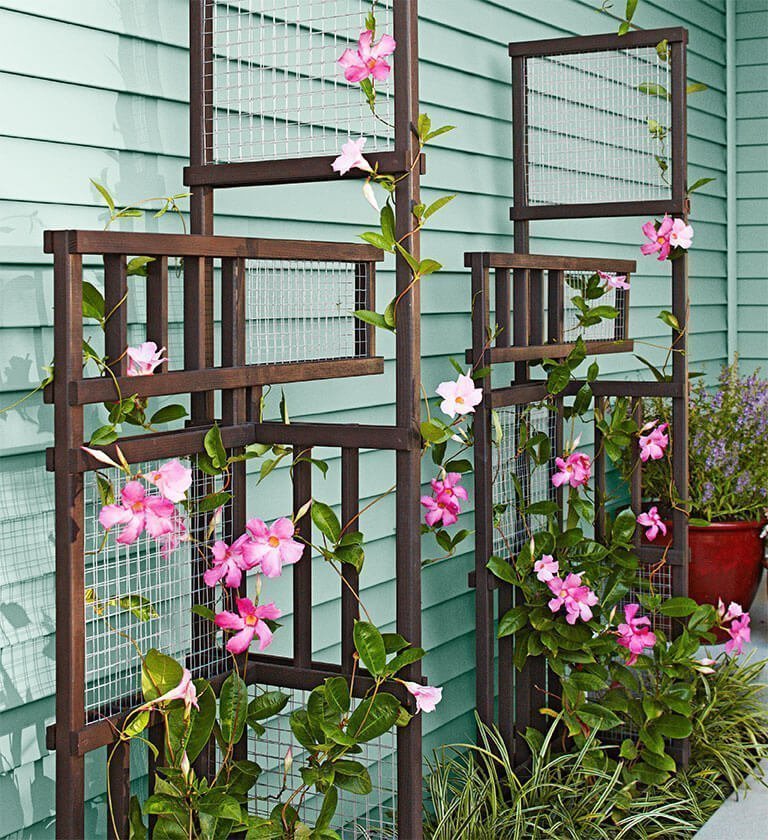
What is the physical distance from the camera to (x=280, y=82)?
2150 millimetres

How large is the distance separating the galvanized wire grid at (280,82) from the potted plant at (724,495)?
1.63 meters

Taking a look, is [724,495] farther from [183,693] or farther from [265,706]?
[183,693]

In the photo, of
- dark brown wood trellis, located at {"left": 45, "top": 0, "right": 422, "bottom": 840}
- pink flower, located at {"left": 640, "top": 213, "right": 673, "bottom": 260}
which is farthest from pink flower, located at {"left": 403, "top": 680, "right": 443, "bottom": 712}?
pink flower, located at {"left": 640, "top": 213, "right": 673, "bottom": 260}

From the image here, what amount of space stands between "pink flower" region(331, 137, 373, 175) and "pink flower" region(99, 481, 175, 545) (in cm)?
61

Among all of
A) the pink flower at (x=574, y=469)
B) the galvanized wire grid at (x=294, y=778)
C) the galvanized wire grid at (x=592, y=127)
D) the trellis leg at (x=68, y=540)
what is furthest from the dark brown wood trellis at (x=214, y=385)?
the galvanized wire grid at (x=592, y=127)

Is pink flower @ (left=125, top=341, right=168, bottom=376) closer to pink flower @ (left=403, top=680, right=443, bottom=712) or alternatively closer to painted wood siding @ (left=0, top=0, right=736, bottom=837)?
painted wood siding @ (left=0, top=0, right=736, bottom=837)

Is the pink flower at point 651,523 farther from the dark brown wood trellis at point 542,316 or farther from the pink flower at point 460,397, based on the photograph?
the pink flower at point 460,397

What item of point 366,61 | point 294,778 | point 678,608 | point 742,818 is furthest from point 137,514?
point 742,818

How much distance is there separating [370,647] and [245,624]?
0.72 ft

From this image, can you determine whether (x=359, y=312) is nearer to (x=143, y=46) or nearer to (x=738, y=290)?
(x=143, y=46)

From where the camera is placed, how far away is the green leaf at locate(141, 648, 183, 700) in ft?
5.21

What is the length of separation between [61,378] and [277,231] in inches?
39.4

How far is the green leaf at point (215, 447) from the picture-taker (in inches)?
69.4

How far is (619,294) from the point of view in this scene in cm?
345
